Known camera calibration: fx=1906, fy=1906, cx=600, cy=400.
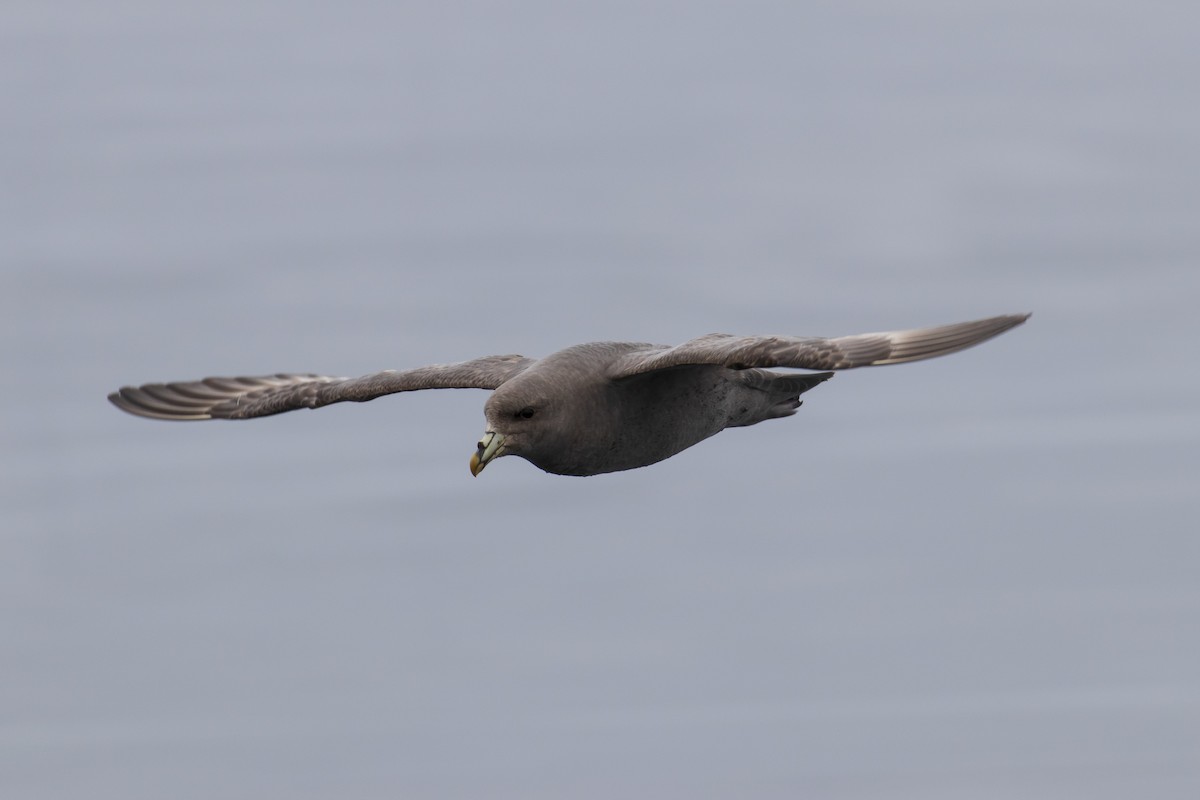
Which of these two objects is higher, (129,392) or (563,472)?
(129,392)

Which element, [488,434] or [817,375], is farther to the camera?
[817,375]

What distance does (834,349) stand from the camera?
1364 centimetres

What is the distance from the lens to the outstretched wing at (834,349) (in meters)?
13.3

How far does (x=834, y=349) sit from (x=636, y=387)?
72.1 inches

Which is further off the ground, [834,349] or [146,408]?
[146,408]

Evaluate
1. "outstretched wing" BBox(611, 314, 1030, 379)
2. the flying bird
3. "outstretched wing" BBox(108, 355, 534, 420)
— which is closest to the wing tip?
"outstretched wing" BBox(108, 355, 534, 420)

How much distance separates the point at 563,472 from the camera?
47.6 ft

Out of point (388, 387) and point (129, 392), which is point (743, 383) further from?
point (129, 392)

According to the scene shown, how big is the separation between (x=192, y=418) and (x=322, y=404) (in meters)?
2.13

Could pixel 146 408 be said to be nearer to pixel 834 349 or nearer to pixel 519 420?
pixel 519 420

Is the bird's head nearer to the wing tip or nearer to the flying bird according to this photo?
the flying bird

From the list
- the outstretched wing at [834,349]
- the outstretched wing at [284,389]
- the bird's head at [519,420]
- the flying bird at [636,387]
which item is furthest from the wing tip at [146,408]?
the outstretched wing at [834,349]

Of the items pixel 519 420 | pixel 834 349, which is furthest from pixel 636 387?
pixel 834 349

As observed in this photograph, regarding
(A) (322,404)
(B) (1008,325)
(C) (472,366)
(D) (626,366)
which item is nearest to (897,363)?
(B) (1008,325)
